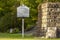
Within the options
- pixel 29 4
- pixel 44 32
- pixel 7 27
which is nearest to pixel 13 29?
pixel 7 27

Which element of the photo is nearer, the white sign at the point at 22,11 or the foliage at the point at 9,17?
the white sign at the point at 22,11

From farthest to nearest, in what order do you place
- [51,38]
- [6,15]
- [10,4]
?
[6,15]
[10,4]
[51,38]

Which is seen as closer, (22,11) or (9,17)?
(22,11)

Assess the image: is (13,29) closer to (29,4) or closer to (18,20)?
(18,20)

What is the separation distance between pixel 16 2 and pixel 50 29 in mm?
14901

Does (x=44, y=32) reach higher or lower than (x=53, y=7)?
lower

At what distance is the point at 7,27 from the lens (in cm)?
3534

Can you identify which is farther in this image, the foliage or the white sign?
the foliage

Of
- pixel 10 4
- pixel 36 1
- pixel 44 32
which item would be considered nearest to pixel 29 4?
pixel 36 1

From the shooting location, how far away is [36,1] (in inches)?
1120

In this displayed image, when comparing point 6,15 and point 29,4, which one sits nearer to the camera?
point 29,4

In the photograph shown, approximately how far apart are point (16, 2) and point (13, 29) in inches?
135

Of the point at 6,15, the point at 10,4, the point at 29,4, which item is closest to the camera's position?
→ the point at 29,4

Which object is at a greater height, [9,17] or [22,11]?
[22,11]
